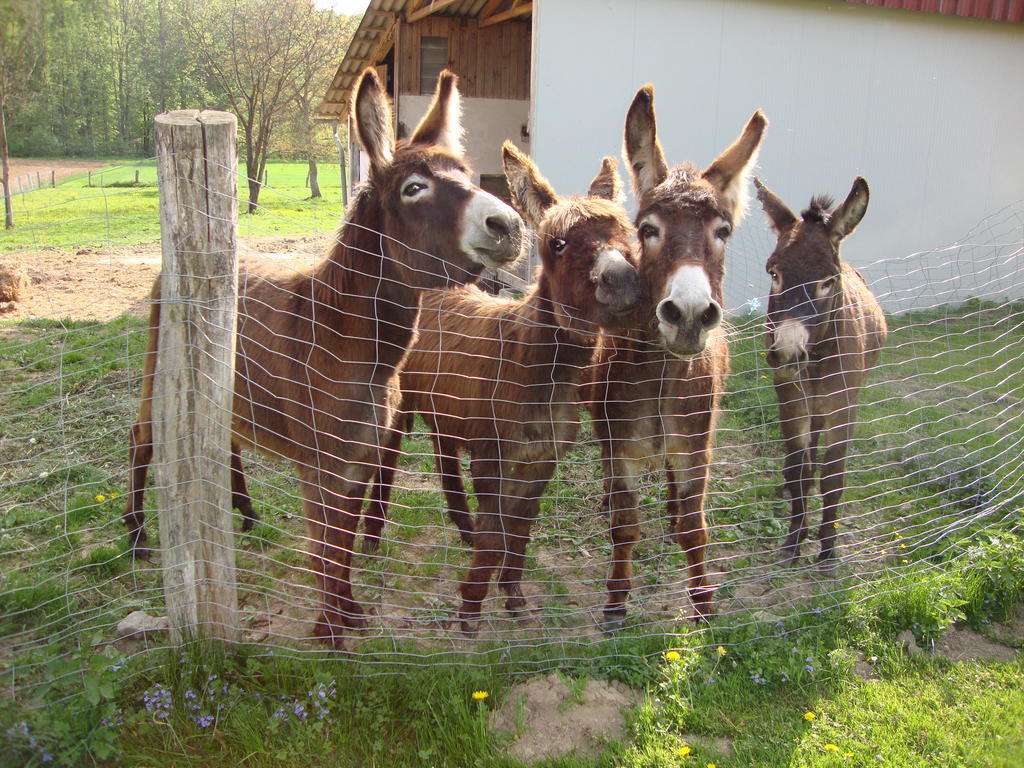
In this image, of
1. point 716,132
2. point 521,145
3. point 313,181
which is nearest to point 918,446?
point 716,132

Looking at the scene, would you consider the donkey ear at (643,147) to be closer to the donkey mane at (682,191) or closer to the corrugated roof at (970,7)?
the donkey mane at (682,191)

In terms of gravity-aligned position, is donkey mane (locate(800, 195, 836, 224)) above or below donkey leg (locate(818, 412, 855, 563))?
above

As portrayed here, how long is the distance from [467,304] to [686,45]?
6.34 metres

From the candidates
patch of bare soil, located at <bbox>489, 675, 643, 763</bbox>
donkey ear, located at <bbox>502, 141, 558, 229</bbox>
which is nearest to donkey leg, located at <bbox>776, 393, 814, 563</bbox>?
patch of bare soil, located at <bbox>489, 675, 643, 763</bbox>

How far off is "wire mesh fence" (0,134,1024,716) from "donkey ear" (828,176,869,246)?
35 cm

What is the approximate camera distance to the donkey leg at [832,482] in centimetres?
432

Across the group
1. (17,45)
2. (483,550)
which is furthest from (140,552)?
(17,45)

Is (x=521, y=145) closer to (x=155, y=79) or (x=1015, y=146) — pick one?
(x=1015, y=146)

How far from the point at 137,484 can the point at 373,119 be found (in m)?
2.56

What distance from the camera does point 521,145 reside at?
12.5m

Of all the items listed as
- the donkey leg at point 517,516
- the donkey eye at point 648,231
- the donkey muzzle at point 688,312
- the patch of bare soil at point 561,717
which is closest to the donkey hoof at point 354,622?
the donkey leg at point 517,516

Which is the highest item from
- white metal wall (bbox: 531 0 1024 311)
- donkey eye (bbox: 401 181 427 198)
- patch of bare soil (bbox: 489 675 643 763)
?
→ white metal wall (bbox: 531 0 1024 311)

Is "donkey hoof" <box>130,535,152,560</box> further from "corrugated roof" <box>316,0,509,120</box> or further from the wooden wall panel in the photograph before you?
the wooden wall panel

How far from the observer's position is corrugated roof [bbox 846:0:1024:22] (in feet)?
31.1
